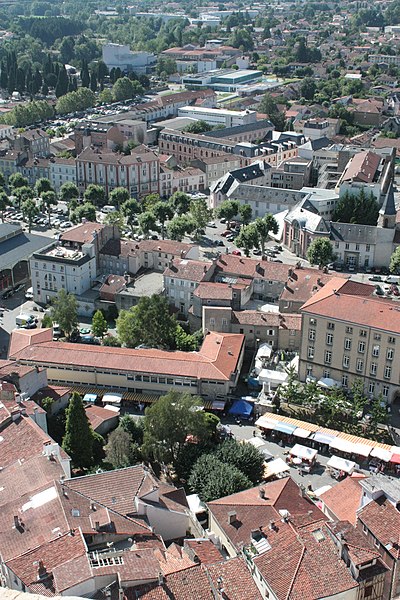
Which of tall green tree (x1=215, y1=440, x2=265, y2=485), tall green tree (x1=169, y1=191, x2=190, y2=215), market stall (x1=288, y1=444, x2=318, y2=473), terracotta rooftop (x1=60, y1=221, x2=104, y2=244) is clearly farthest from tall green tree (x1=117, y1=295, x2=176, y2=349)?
tall green tree (x1=169, y1=191, x2=190, y2=215)

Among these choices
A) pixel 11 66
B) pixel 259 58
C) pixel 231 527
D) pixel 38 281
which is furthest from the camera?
pixel 259 58

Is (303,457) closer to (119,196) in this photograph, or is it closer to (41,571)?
(41,571)

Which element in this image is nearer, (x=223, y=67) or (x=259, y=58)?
(x=223, y=67)

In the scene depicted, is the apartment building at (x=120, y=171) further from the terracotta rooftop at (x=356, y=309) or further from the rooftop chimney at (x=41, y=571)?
the rooftop chimney at (x=41, y=571)

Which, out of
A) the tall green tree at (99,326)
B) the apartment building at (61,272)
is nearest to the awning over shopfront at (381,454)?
the tall green tree at (99,326)

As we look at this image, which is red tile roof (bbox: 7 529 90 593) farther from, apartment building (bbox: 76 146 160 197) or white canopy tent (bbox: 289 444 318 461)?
apartment building (bbox: 76 146 160 197)

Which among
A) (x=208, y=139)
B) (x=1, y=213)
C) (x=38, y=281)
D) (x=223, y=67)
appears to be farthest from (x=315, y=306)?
(x=223, y=67)

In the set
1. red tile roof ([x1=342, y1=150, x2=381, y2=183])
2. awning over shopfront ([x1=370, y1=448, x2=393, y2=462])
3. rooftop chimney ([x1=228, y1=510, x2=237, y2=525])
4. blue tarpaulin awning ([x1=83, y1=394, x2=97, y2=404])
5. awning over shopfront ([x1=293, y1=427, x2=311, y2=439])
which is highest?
red tile roof ([x1=342, y1=150, x2=381, y2=183])

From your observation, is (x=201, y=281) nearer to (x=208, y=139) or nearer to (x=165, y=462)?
(x=165, y=462)
